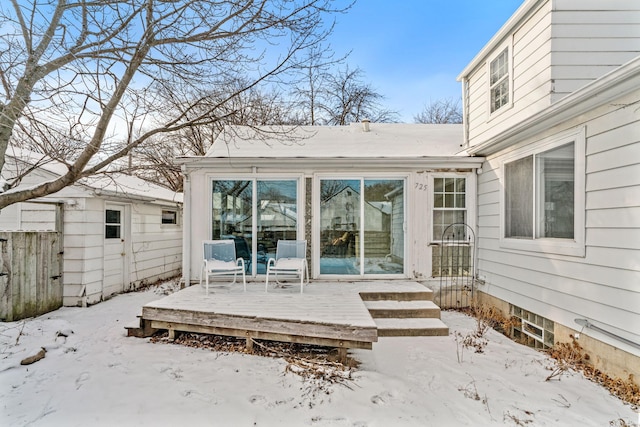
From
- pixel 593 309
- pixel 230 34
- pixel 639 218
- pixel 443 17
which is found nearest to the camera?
pixel 639 218

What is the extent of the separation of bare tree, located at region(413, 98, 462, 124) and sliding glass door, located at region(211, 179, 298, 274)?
1546cm

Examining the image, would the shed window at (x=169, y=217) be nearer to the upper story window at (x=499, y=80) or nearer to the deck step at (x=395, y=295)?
the deck step at (x=395, y=295)

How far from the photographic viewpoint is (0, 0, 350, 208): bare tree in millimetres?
2918

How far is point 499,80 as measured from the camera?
5570 mm

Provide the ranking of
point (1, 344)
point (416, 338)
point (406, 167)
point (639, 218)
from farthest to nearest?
1. point (406, 167)
2. point (416, 338)
3. point (1, 344)
4. point (639, 218)

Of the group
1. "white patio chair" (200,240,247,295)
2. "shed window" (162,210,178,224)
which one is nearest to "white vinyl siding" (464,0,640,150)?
"white patio chair" (200,240,247,295)

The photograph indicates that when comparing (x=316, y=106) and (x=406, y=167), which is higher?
(x=316, y=106)

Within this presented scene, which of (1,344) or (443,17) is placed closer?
(1,344)

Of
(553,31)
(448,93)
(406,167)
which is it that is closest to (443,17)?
(553,31)

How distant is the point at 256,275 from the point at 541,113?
197 inches

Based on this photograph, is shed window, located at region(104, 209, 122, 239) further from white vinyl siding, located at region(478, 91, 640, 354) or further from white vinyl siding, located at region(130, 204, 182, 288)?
white vinyl siding, located at region(478, 91, 640, 354)

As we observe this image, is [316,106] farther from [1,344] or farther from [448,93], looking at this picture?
[1,344]

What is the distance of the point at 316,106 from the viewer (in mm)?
15000

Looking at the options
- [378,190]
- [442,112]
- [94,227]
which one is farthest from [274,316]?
[442,112]
